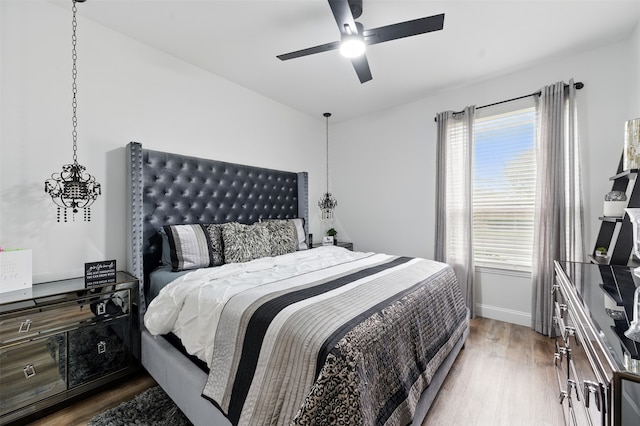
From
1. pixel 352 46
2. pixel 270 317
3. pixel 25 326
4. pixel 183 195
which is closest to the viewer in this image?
pixel 270 317

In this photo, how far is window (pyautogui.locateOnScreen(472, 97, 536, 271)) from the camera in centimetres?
308

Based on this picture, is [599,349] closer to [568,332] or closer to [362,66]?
[568,332]

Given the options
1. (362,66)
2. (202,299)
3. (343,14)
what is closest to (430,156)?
(362,66)

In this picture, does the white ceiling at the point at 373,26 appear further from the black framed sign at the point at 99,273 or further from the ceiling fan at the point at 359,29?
the black framed sign at the point at 99,273

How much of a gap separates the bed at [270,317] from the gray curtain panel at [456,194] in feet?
3.81

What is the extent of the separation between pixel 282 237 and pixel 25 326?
1998mm

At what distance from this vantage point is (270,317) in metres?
1.30

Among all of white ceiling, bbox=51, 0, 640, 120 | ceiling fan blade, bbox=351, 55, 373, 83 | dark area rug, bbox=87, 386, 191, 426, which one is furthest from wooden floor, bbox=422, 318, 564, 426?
white ceiling, bbox=51, 0, 640, 120

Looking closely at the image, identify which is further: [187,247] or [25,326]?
[187,247]

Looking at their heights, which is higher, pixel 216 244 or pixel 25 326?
pixel 216 244

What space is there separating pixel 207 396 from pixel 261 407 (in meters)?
0.44

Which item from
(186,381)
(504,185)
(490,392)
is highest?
(504,185)

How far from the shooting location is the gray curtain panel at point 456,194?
10.9ft

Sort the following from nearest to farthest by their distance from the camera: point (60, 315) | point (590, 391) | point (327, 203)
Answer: point (590, 391) < point (60, 315) < point (327, 203)
